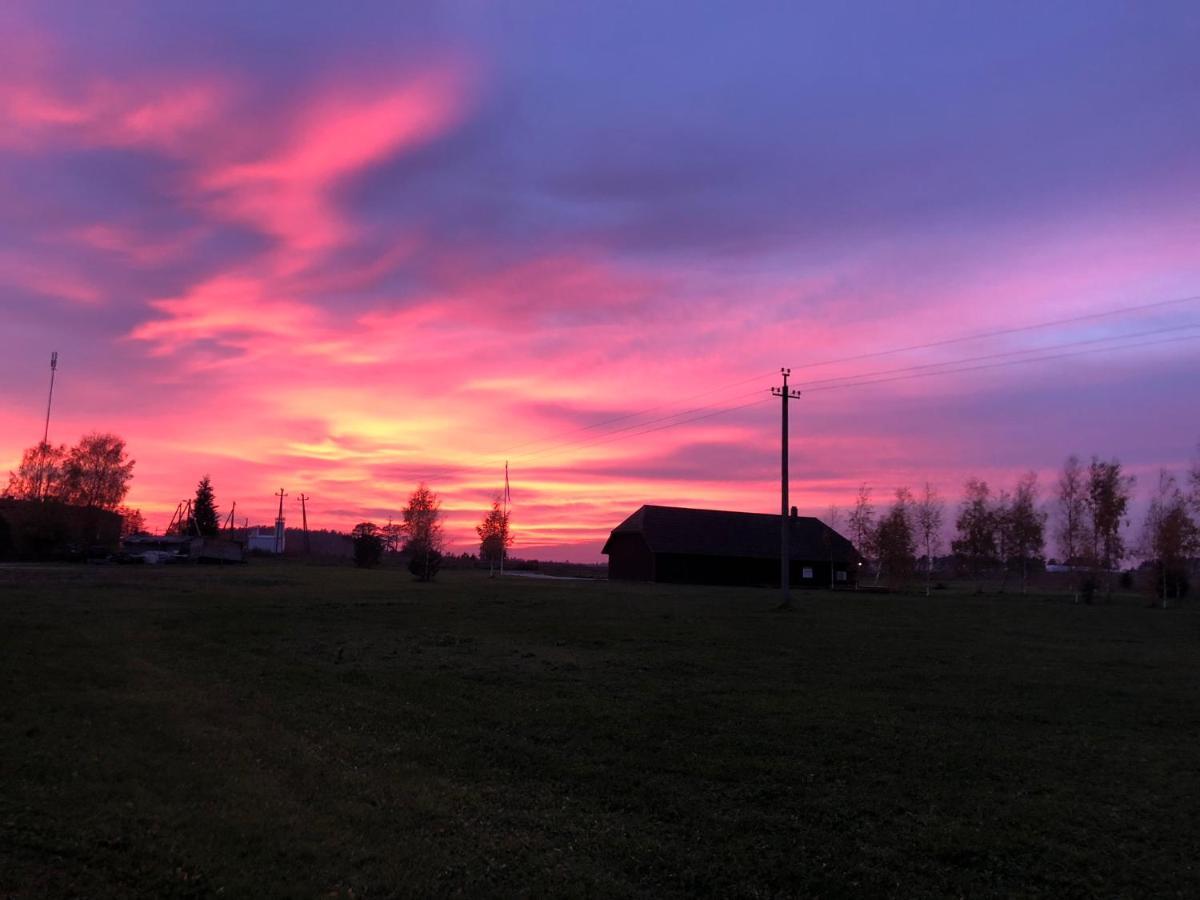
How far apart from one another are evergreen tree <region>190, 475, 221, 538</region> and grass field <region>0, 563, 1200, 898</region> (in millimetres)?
96026

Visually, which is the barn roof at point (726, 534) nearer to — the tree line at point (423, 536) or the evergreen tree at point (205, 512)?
the tree line at point (423, 536)

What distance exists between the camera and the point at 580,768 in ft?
36.7

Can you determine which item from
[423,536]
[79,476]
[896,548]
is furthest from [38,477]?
[896,548]

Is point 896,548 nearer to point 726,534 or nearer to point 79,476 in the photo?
point 726,534

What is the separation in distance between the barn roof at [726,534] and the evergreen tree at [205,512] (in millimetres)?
60358

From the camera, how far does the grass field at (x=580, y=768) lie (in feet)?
25.7

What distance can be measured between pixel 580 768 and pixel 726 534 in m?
69.1

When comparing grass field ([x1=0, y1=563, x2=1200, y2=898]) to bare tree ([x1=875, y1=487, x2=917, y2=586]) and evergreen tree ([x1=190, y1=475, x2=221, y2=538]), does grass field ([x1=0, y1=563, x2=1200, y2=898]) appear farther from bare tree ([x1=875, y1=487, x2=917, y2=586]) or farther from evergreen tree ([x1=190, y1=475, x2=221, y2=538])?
evergreen tree ([x1=190, y1=475, x2=221, y2=538])

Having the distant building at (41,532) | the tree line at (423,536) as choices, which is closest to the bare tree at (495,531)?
the tree line at (423,536)

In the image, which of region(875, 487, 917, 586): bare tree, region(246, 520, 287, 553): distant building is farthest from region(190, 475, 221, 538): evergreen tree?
region(875, 487, 917, 586): bare tree

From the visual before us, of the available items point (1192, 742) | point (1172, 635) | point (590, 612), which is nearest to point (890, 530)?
point (1172, 635)

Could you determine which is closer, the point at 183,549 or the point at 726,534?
the point at 726,534

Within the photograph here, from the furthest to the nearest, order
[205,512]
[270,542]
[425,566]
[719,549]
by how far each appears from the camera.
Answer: [270,542] < [205,512] < [719,549] < [425,566]

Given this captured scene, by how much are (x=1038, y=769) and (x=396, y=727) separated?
9.41 meters
